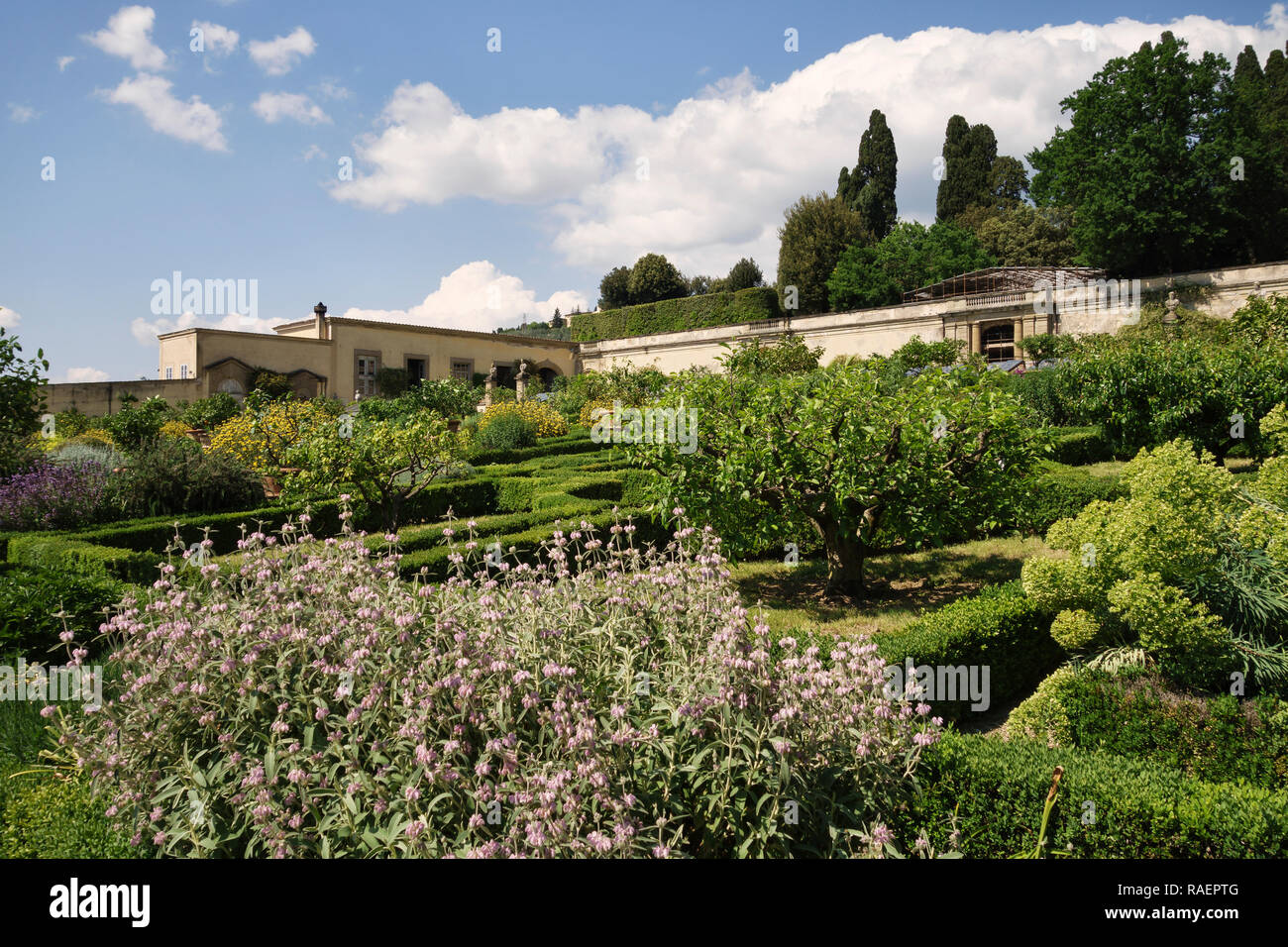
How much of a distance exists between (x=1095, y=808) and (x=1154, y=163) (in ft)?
128

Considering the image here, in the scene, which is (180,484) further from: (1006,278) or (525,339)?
(1006,278)

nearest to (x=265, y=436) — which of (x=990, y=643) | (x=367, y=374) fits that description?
(x=990, y=643)

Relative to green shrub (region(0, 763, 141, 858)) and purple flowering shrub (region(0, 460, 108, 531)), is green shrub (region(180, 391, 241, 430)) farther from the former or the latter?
green shrub (region(0, 763, 141, 858))

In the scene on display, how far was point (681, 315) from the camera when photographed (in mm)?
45938

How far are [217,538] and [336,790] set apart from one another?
956 centimetres

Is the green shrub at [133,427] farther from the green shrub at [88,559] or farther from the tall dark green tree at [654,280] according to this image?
the tall dark green tree at [654,280]

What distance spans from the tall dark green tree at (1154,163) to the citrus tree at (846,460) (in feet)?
108

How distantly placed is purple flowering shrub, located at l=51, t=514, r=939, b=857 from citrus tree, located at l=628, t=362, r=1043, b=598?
4.23 m

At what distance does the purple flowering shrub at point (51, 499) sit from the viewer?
10891 millimetres

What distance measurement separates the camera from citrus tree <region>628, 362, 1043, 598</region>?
7.56 m

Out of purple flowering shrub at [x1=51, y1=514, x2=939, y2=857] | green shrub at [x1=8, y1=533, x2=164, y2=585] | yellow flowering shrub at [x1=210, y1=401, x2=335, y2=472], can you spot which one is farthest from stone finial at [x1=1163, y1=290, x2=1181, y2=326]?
green shrub at [x1=8, y1=533, x2=164, y2=585]

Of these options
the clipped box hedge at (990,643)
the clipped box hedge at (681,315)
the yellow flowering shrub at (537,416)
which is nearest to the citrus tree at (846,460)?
the clipped box hedge at (990,643)

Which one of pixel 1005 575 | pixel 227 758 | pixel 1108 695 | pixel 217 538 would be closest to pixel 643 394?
pixel 217 538
